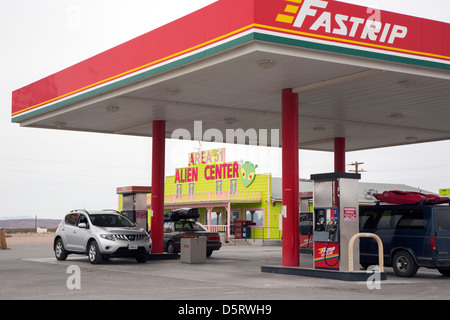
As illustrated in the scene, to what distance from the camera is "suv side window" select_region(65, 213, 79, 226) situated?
861 inches

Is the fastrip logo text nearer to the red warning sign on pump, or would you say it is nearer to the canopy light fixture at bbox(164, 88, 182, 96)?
the red warning sign on pump

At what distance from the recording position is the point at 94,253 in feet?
66.6

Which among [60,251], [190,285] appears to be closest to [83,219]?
[60,251]

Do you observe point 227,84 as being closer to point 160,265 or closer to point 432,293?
point 160,265

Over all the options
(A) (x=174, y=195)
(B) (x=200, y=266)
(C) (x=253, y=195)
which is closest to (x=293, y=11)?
(B) (x=200, y=266)

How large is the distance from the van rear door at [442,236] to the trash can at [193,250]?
26.4 ft

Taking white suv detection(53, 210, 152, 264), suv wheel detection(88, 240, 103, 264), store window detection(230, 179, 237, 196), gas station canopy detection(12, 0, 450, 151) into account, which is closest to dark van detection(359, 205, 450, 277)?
gas station canopy detection(12, 0, 450, 151)

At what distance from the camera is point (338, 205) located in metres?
15.8

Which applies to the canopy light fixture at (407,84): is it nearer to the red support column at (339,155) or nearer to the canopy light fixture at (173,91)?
the canopy light fixture at (173,91)

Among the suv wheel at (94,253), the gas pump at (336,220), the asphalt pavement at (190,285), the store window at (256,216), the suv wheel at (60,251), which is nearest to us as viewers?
the asphalt pavement at (190,285)

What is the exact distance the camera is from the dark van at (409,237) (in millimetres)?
16203

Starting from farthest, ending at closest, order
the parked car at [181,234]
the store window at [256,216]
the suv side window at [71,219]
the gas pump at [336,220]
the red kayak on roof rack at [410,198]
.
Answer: the store window at [256,216]
the parked car at [181,234]
the suv side window at [71,219]
the red kayak on roof rack at [410,198]
the gas pump at [336,220]

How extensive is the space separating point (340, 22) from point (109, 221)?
412 inches

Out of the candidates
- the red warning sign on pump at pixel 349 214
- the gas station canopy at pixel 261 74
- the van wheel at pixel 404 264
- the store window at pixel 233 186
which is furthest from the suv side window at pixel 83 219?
the store window at pixel 233 186
